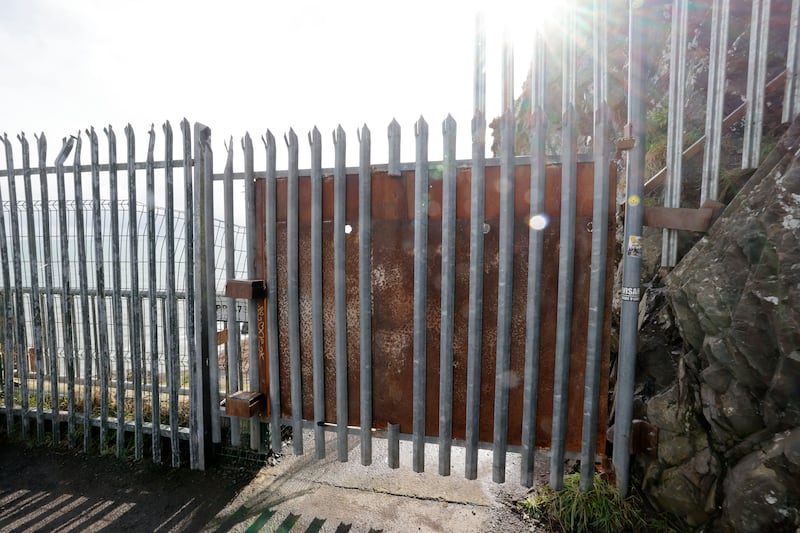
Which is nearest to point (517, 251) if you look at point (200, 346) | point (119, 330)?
point (200, 346)

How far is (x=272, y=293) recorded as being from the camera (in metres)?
3.32

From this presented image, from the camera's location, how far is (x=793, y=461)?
2.12 m

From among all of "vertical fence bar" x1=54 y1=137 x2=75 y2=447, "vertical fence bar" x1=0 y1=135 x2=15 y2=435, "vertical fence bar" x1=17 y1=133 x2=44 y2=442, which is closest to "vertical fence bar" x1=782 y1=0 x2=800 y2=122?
"vertical fence bar" x1=54 y1=137 x2=75 y2=447

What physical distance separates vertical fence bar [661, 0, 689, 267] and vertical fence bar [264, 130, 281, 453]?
350cm

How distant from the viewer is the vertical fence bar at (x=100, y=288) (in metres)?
3.82

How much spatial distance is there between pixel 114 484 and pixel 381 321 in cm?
302

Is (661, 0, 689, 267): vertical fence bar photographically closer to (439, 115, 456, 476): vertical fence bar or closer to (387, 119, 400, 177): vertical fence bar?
(439, 115, 456, 476): vertical fence bar

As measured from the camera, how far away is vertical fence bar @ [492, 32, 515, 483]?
2.76 m

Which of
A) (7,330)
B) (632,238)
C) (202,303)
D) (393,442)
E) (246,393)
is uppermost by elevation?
(632,238)

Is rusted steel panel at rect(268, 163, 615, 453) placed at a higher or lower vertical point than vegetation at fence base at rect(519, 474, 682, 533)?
higher

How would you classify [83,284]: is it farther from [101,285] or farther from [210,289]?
[210,289]

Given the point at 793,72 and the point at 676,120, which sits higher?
the point at 793,72

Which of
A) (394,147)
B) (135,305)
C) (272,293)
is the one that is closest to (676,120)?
(394,147)

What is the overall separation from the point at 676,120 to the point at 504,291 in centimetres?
237
